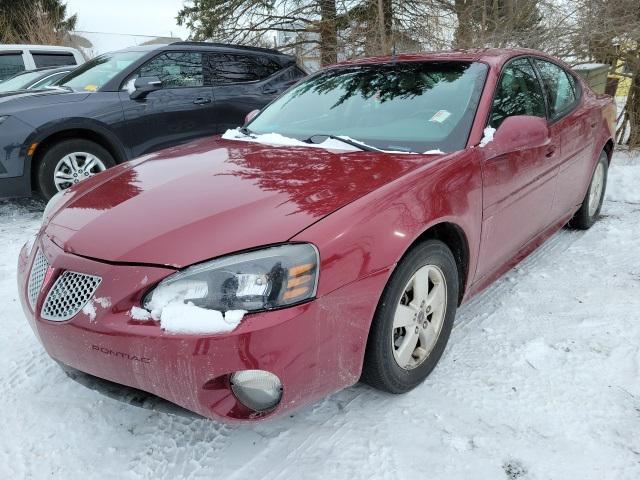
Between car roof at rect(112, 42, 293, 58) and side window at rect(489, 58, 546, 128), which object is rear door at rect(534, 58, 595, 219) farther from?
car roof at rect(112, 42, 293, 58)

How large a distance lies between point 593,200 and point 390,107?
2.28m

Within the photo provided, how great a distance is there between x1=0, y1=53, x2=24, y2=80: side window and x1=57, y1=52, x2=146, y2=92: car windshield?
4.53 meters

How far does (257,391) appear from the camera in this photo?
69.9 inches

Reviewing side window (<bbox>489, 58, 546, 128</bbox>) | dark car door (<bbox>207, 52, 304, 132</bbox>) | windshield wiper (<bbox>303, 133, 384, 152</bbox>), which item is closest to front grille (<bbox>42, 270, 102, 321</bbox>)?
windshield wiper (<bbox>303, 133, 384, 152</bbox>)

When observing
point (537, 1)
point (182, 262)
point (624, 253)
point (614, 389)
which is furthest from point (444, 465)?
point (537, 1)

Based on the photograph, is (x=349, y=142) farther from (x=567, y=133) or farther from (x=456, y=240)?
(x=567, y=133)

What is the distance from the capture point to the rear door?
3352 millimetres

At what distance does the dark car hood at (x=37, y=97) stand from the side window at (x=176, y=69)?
68 centimetres

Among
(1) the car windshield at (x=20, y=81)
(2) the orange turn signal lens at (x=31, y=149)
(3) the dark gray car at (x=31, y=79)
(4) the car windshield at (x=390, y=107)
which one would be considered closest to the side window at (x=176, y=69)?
(2) the orange turn signal lens at (x=31, y=149)

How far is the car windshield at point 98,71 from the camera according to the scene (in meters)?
5.24

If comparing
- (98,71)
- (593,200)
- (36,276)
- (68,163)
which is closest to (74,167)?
(68,163)

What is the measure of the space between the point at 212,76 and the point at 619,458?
5420mm

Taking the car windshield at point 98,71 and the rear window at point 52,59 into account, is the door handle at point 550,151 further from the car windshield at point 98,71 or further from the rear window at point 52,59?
the rear window at point 52,59

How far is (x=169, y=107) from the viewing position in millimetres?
5445
